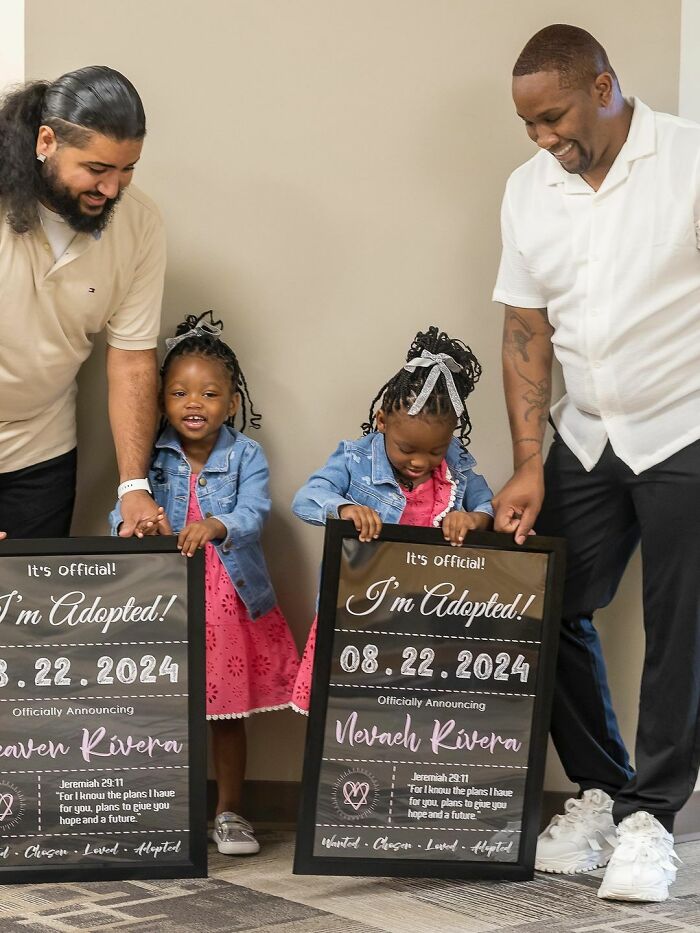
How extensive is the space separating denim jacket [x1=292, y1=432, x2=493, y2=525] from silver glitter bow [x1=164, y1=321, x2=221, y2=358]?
0.45 meters

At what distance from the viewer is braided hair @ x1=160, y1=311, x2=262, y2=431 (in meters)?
2.81

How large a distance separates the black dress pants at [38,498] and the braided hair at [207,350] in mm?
293

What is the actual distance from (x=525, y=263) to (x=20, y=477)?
51.1 inches

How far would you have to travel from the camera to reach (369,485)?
2.69 metres

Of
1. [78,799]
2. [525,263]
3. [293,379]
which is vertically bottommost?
[78,799]

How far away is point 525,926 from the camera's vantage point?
2.25 meters

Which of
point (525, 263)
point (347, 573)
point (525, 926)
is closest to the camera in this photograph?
point (525, 926)

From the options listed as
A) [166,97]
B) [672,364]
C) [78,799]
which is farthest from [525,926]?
[166,97]

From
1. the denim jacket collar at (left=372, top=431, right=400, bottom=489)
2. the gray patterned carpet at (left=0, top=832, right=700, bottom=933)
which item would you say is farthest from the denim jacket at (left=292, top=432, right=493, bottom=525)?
the gray patterned carpet at (left=0, top=832, right=700, bottom=933)

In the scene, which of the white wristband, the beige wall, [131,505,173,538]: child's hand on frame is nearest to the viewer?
[131,505,173,538]: child's hand on frame

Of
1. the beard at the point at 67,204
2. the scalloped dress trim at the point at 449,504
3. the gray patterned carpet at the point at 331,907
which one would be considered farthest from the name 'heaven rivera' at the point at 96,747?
the beard at the point at 67,204

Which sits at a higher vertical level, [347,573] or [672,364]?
[672,364]

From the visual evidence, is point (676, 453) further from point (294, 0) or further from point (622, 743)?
point (294, 0)

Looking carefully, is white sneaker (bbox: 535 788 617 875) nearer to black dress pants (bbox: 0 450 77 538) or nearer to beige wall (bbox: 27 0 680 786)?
beige wall (bbox: 27 0 680 786)
